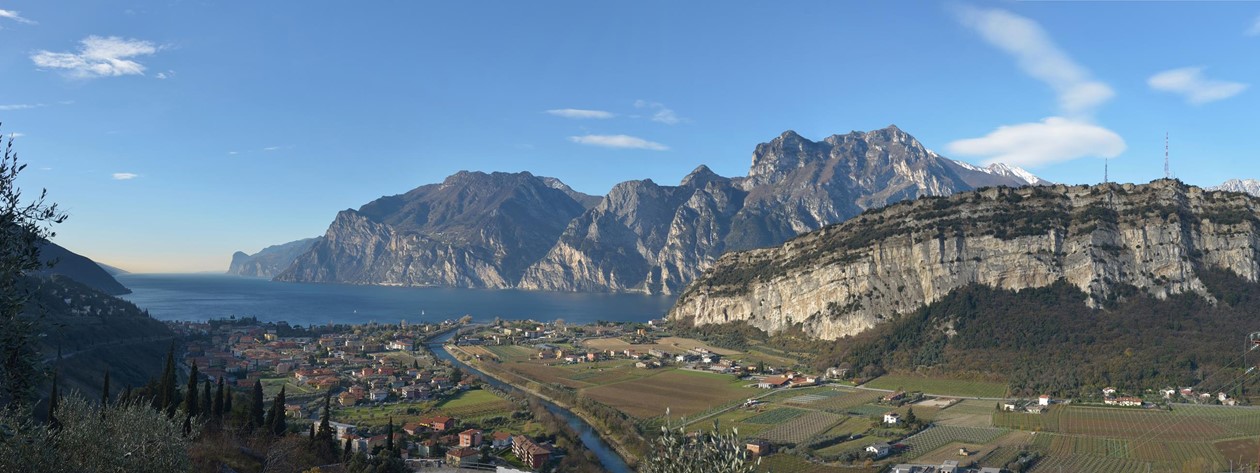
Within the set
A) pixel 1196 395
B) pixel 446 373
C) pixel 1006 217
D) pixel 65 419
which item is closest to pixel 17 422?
pixel 65 419

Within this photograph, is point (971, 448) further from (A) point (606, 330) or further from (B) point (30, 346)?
(A) point (606, 330)

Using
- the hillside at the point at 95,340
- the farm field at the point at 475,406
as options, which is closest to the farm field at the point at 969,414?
the farm field at the point at 475,406

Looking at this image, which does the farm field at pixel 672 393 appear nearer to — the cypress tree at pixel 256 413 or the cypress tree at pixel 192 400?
the cypress tree at pixel 256 413

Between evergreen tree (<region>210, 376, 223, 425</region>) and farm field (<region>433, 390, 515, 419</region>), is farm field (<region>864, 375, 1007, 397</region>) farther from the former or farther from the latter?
evergreen tree (<region>210, 376, 223, 425</region>)

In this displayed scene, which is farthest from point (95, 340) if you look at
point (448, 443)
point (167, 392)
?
point (448, 443)

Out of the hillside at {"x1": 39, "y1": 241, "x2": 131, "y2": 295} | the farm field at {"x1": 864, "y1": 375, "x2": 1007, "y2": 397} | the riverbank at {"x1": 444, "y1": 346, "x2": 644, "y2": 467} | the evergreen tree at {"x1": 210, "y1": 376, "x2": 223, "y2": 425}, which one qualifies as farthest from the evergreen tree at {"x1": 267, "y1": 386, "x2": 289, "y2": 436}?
the hillside at {"x1": 39, "y1": 241, "x2": 131, "y2": 295}

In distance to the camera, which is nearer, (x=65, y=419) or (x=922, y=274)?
(x=65, y=419)

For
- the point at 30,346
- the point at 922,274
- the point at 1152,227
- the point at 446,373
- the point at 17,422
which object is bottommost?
the point at 446,373
